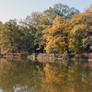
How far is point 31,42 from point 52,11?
9.77 meters

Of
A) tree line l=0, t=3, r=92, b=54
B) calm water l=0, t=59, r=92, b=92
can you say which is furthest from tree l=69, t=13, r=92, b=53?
calm water l=0, t=59, r=92, b=92

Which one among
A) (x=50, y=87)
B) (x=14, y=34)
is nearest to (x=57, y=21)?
(x=14, y=34)

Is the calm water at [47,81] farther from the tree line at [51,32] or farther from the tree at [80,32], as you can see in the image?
the tree line at [51,32]

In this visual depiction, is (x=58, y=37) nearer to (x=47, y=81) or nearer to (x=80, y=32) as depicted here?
(x=80, y=32)

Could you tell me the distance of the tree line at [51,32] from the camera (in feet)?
94.3

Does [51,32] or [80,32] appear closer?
[80,32]

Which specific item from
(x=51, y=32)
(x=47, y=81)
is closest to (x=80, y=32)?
(x=51, y=32)

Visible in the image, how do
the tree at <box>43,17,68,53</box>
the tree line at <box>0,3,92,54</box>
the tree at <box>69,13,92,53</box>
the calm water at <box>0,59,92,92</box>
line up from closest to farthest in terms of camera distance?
the calm water at <box>0,59,92,92</box>
the tree at <box>69,13,92,53</box>
the tree line at <box>0,3,92,54</box>
the tree at <box>43,17,68,53</box>

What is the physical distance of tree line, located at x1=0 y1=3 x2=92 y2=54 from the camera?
28.7 meters

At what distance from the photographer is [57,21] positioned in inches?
1240

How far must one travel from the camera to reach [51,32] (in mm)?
31172

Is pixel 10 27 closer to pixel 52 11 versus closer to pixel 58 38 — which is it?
pixel 52 11

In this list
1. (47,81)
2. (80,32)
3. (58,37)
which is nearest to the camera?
(47,81)

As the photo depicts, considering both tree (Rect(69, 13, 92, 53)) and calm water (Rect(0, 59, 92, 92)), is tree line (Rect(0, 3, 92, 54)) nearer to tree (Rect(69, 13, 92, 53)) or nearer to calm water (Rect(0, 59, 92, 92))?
tree (Rect(69, 13, 92, 53))
